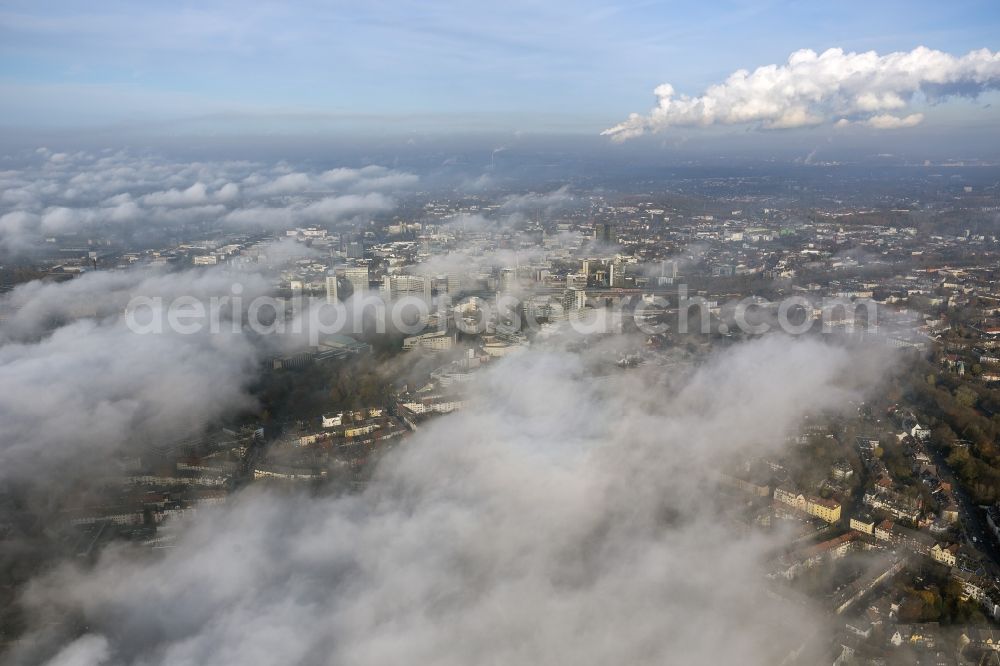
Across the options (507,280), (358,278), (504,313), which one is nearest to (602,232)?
(507,280)

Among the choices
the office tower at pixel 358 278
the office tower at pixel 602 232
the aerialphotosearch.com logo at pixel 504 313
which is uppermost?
the office tower at pixel 602 232

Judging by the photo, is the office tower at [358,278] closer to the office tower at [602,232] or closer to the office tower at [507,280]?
the office tower at [507,280]

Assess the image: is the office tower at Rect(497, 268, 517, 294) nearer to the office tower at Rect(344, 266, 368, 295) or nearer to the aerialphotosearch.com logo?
the aerialphotosearch.com logo

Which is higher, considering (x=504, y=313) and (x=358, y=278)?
(x=358, y=278)

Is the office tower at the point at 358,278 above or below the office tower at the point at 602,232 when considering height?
below

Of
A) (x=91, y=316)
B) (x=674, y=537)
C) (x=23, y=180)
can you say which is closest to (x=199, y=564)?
(x=674, y=537)

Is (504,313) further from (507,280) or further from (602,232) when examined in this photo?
(602,232)

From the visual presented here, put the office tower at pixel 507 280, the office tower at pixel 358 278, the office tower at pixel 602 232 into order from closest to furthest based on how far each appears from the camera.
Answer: the office tower at pixel 358 278
the office tower at pixel 507 280
the office tower at pixel 602 232

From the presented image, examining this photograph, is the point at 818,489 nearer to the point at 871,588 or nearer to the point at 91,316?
the point at 871,588

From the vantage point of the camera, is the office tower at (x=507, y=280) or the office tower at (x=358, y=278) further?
the office tower at (x=507, y=280)

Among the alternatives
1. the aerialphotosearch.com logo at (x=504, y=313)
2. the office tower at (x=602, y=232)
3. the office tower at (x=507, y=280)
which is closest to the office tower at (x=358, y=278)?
the aerialphotosearch.com logo at (x=504, y=313)
